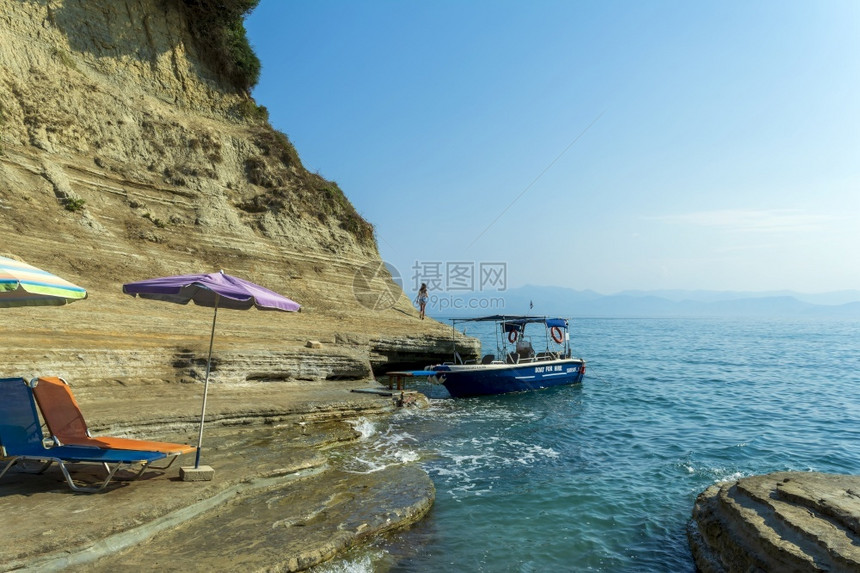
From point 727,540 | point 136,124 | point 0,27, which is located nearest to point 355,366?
point 727,540

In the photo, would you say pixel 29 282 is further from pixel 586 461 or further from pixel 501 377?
pixel 501 377

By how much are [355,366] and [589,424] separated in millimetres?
8335

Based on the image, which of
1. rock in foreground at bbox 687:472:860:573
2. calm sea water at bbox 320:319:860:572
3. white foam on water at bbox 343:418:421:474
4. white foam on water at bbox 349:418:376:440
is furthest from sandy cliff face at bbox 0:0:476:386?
rock in foreground at bbox 687:472:860:573

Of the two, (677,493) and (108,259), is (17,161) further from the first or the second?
(677,493)

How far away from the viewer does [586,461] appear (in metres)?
12.7

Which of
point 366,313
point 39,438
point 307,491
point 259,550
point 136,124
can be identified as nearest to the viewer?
point 259,550

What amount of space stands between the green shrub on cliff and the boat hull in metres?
22.2

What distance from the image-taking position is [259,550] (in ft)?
20.1

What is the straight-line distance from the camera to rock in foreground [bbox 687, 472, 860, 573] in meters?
5.73

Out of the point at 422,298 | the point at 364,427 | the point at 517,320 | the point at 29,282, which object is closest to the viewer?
the point at 29,282

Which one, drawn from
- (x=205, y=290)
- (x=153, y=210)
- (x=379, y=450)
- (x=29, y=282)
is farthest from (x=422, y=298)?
(x=29, y=282)

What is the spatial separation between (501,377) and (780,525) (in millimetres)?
15398

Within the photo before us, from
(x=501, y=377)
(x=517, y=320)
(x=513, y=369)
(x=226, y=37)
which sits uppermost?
(x=226, y=37)

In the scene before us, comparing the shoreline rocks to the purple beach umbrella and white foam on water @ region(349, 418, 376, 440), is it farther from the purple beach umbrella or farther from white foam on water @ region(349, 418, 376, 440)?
white foam on water @ region(349, 418, 376, 440)
